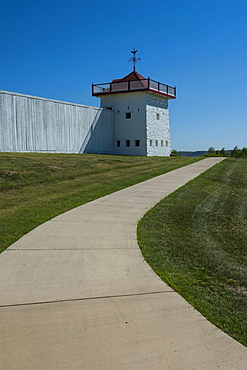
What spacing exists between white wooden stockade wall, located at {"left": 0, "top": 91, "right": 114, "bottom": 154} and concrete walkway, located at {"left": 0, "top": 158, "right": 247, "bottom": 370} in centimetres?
2058

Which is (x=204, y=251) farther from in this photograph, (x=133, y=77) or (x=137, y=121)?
(x=133, y=77)

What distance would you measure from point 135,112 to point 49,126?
38.8ft

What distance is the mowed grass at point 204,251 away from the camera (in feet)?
12.5

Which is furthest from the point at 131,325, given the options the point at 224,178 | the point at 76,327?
the point at 224,178

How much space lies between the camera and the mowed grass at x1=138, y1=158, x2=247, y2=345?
3824 mm

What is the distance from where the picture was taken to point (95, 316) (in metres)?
3.55

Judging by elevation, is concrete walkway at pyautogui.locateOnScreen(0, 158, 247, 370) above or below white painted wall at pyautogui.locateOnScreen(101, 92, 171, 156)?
below

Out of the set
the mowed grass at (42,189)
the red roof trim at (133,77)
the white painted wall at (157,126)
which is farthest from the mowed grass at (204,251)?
the red roof trim at (133,77)

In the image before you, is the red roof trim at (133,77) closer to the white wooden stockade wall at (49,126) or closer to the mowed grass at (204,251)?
the white wooden stockade wall at (49,126)

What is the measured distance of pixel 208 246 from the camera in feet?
19.6

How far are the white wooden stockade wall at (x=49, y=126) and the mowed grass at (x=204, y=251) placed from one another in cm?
1754

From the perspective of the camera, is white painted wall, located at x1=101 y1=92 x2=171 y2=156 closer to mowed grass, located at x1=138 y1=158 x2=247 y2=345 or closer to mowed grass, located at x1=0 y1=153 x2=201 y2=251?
mowed grass, located at x1=0 y1=153 x2=201 y2=251

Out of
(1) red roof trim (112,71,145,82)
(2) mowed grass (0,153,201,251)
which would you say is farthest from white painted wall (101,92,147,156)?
(2) mowed grass (0,153,201,251)

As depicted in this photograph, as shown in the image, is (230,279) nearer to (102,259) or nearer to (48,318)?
(102,259)
